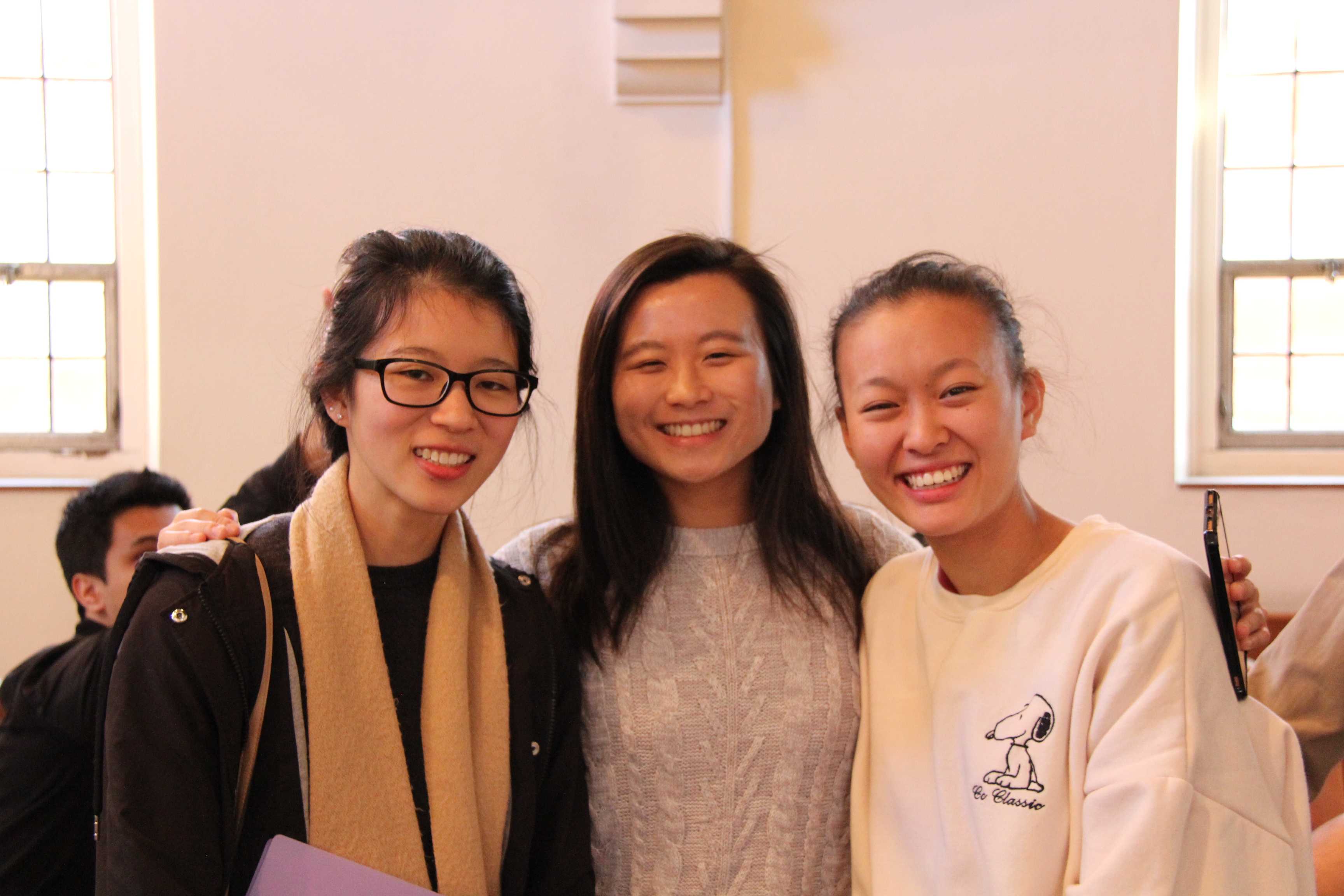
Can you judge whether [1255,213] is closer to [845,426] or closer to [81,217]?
[845,426]

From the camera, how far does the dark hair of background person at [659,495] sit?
1.66m

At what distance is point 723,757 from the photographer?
153 cm

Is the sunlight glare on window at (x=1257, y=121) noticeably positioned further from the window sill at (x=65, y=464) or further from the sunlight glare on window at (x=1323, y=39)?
the window sill at (x=65, y=464)

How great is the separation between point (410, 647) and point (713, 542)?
1.80 ft

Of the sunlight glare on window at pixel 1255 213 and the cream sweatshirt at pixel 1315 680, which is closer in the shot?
the cream sweatshirt at pixel 1315 680

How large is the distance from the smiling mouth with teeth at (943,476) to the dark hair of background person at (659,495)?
1.01 feet

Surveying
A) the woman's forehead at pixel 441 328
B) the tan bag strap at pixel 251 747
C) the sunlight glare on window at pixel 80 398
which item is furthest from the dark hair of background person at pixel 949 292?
the sunlight glare on window at pixel 80 398

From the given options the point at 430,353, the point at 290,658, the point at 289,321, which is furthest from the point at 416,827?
the point at 289,321

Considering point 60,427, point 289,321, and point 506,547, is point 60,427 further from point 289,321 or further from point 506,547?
point 506,547

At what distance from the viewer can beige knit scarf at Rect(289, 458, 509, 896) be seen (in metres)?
1.27

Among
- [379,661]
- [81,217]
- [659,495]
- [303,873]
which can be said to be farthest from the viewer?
[81,217]

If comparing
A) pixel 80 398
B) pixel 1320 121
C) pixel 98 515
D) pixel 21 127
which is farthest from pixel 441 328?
pixel 1320 121

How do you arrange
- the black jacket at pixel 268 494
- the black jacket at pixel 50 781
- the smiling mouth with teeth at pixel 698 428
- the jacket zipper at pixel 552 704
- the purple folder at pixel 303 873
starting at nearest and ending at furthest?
the purple folder at pixel 303 873 < the jacket zipper at pixel 552 704 < the smiling mouth with teeth at pixel 698 428 < the black jacket at pixel 50 781 < the black jacket at pixel 268 494

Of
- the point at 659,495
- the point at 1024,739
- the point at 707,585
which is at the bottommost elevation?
the point at 1024,739
